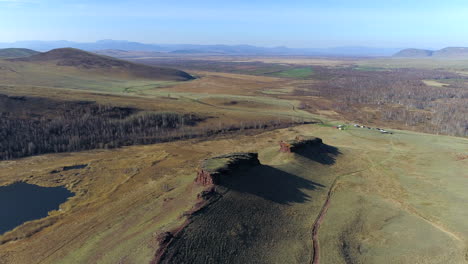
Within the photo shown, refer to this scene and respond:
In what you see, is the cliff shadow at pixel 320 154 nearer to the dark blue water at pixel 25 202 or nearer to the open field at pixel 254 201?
the open field at pixel 254 201

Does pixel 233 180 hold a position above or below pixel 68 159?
above

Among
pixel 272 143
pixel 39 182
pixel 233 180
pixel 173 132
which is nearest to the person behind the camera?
pixel 233 180

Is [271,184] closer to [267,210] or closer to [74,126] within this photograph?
[267,210]

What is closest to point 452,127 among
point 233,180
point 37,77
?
point 233,180

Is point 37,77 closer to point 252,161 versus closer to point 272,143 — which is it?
point 272,143

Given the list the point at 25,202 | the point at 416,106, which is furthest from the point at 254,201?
the point at 416,106

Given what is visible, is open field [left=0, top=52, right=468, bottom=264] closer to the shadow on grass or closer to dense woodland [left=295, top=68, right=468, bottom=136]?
the shadow on grass

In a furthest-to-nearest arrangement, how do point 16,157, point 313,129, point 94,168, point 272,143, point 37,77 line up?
point 37,77 < point 313,129 < point 272,143 < point 16,157 < point 94,168

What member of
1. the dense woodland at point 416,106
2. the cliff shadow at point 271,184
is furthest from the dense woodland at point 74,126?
the dense woodland at point 416,106
